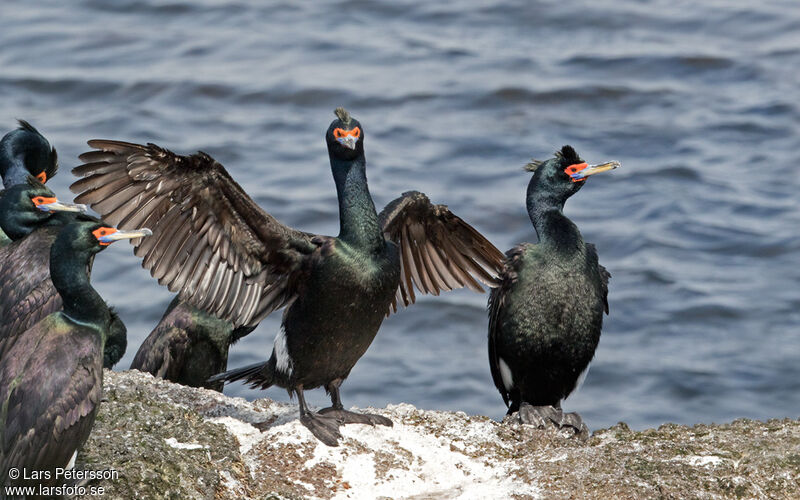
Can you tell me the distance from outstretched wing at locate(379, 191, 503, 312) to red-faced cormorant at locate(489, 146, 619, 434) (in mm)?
191

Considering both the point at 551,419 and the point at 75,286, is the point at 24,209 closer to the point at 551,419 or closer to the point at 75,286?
the point at 75,286

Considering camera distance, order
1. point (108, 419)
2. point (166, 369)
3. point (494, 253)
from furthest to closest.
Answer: point (166, 369), point (494, 253), point (108, 419)

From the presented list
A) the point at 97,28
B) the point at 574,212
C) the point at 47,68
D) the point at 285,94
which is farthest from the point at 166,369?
the point at 97,28

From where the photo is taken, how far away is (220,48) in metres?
17.2

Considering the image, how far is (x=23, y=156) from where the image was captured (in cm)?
845

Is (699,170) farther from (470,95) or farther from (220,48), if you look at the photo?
(220,48)

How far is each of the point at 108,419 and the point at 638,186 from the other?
946 cm

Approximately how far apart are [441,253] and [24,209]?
2.42 meters

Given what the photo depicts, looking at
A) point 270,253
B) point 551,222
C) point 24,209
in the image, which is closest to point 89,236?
point 270,253

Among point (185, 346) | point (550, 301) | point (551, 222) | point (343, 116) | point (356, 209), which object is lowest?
point (185, 346)

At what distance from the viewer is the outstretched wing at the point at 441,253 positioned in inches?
286

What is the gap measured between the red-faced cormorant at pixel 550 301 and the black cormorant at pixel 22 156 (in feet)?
10.8

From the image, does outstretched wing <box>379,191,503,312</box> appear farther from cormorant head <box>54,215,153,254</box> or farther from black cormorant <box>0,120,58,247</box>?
black cormorant <box>0,120,58,247</box>

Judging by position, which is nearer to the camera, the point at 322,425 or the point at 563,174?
the point at 322,425
